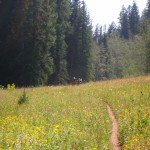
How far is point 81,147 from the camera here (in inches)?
378

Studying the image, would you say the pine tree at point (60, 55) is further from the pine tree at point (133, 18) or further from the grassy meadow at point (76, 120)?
the pine tree at point (133, 18)

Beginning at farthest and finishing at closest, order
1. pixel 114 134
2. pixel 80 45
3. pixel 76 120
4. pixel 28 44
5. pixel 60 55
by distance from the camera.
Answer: pixel 80 45
pixel 60 55
pixel 28 44
pixel 76 120
pixel 114 134

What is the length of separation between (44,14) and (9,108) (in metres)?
23.3

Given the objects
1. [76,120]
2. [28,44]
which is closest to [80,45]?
[28,44]

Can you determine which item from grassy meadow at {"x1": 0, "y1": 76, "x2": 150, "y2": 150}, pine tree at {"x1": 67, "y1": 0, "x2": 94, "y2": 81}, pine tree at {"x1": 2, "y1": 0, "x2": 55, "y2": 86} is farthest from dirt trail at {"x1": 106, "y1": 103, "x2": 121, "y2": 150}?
pine tree at {"x1": 67, "y1": 0, "x2": 94, "y2": 81}

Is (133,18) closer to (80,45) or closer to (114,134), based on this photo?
(80,45)

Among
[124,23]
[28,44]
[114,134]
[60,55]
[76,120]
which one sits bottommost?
[114,134]

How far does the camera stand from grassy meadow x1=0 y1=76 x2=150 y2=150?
946 centimetres

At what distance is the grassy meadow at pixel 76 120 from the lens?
31.0 feet

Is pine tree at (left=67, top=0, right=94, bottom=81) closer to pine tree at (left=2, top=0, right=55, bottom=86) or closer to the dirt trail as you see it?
pine tree at (left=2, top=0, right=55, bottom=86)

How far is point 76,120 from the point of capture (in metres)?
13.5

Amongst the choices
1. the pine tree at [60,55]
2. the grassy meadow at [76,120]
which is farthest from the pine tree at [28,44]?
the grassy meadow at [76,120]

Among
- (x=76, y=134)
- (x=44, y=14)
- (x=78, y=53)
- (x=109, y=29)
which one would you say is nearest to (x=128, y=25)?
(x=109, y=29)

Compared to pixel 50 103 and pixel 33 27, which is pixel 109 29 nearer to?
pixel 33 27
